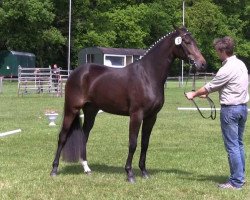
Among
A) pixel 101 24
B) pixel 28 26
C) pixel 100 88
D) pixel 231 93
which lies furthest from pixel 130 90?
pixel 101 24

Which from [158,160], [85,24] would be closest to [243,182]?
[158,160]

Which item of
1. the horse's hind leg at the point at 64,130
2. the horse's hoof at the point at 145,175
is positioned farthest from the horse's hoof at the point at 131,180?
the horse's hind leg at the point at 64,130

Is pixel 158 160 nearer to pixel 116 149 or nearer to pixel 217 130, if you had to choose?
pixel 116 149

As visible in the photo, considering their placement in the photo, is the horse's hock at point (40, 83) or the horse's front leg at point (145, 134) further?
the horse's hock at point (40, 83)

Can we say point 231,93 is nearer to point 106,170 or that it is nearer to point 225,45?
point 225,45

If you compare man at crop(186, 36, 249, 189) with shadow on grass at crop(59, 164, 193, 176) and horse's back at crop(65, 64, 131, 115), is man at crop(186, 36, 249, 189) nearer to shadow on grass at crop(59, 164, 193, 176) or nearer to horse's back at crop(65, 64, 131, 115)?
horse's back at crop(65, 64, 131, 115)

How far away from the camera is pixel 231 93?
25.6 feet

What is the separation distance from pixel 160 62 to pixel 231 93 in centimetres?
141

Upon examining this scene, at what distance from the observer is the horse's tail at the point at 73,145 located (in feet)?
30.9

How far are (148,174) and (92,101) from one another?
1.58 meters

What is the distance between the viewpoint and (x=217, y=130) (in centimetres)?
1559

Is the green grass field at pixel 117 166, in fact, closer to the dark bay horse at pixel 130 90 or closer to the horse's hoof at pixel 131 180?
the horse's hoof at pixel 131 180

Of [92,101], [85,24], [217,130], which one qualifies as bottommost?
[217,130]

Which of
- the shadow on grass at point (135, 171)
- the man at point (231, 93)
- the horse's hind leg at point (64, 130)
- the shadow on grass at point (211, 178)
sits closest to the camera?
the man at point (231, 93)
